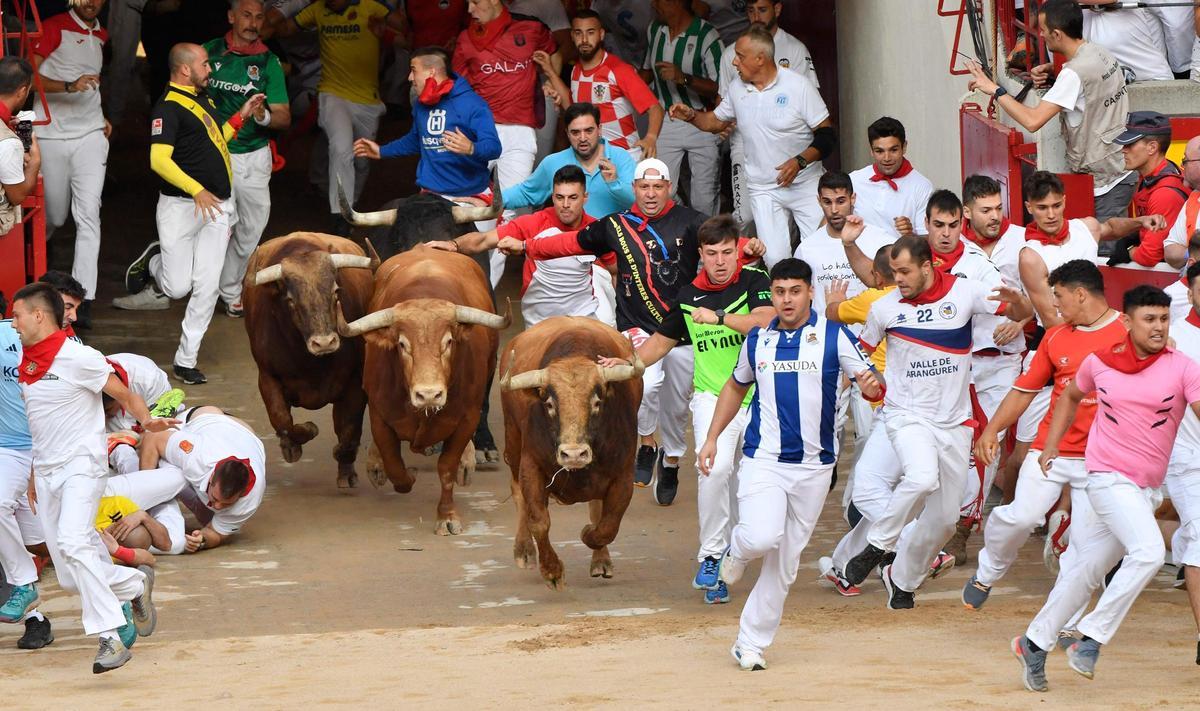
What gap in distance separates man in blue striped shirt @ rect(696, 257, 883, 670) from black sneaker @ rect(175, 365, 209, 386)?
679 cm

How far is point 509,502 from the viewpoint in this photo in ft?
37.7

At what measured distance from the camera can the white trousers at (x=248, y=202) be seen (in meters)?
14.4

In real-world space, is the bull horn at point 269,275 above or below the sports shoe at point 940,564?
above

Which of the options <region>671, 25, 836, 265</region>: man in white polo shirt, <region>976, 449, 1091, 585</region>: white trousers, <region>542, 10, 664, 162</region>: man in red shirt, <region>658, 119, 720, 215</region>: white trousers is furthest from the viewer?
<region>658, 119, 720, 215</region>: white trousers

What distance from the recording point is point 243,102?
14.4 metres

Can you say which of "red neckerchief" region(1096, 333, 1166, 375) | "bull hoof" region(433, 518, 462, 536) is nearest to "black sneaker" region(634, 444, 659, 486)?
"bull hoof" region(433, 518, 462, 536)

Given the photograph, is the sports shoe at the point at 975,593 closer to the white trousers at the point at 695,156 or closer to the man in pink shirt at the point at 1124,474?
the man in pink shirt at the point at 1124,474

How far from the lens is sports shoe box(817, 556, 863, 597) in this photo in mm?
9141

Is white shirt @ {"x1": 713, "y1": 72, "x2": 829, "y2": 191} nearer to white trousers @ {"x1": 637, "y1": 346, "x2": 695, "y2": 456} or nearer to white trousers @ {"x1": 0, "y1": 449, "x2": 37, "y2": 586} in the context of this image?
white trousers @ {"x1": 637, "y1": 346, "x2": 695, "y2": 456}

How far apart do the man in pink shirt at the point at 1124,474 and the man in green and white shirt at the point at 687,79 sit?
310 inches

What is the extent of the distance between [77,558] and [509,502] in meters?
4.01

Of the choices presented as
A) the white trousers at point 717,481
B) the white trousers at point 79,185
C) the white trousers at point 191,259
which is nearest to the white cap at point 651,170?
the white trousers at point 717,481

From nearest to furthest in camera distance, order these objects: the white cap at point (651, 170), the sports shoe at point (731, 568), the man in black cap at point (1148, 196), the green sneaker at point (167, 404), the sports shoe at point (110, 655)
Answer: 1. the sports shoe at point (110, 655)
2. the sports shoe at point (731, 568)
3. the man in black cap at point (1148, 196)
4. the white cap at point (651, 170)
5. the green sneaker at point (167, 404)

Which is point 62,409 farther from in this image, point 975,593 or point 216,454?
point 975,593
